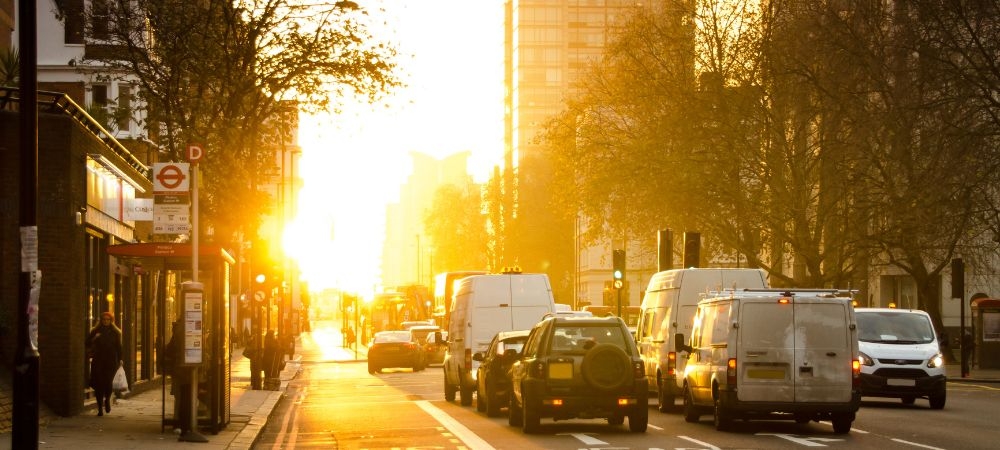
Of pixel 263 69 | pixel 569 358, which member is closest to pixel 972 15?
pixel 263 69

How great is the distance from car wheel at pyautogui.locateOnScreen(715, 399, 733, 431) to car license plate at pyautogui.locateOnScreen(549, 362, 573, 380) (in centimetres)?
225

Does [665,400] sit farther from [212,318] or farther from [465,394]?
[212,318]

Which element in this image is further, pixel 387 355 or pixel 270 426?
pixel 387 355

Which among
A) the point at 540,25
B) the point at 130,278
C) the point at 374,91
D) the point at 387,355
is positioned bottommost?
the point at 387,355

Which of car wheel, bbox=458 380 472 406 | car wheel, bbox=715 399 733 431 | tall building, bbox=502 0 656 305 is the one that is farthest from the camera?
tall building, bbox=502 0 656 305

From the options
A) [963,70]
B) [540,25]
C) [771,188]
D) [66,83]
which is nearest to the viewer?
[963,70]

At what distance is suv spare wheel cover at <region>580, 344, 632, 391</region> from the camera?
68.9 ft

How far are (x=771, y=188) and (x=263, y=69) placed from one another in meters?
23.6

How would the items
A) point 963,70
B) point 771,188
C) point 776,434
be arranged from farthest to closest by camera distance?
point 771,188
point 963,70
point 776,434

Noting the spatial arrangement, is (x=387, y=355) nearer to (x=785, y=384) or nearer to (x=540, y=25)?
(x=785, y=384)

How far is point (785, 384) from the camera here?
2105 centimetres

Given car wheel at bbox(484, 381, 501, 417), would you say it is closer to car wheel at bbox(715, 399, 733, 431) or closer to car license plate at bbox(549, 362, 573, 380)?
car license plate at bbox(549, 362, 573, 380)

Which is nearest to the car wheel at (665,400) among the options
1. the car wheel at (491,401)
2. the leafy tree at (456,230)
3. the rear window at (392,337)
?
the car wheel at (491,401)

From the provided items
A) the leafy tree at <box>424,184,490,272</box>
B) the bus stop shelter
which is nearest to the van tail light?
the bus stop shelter
